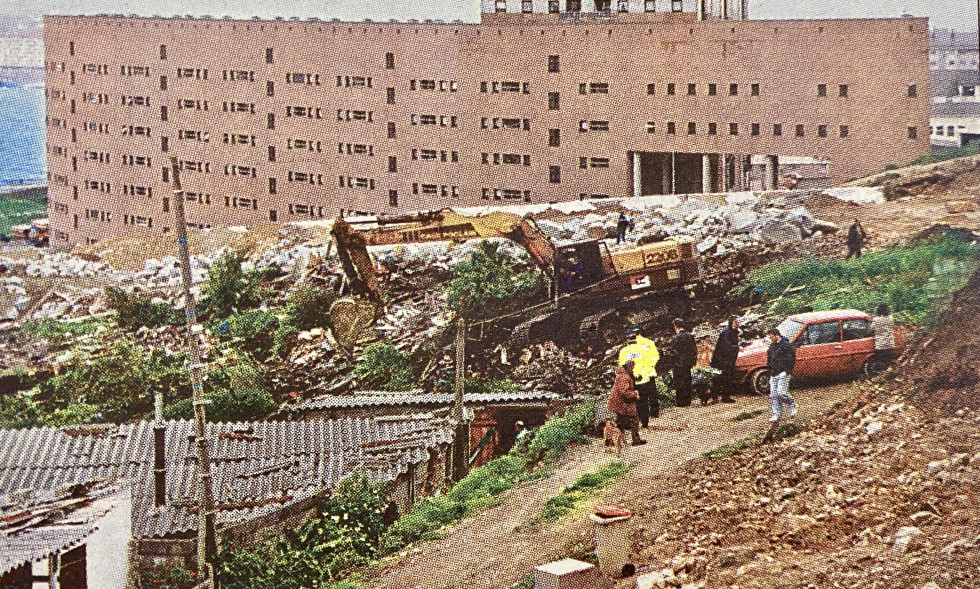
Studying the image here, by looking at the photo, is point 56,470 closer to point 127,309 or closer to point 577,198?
point 127,309

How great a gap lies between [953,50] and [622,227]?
1697mm

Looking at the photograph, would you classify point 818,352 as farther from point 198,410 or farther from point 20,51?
point 20,51

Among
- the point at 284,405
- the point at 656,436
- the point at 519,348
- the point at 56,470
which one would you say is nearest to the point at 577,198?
the point at 519,348

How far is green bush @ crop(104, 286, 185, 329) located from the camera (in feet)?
21.0

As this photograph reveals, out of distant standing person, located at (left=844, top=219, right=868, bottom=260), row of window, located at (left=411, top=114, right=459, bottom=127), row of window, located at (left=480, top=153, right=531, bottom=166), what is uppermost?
row of window, located at (left=411, top=114, right=459, bottom=127)

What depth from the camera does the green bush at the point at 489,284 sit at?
641 cm

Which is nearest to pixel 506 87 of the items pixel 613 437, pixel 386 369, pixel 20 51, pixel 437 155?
pixel 437 155

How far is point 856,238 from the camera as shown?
6383 mm

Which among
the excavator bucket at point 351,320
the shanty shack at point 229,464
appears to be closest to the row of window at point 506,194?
the excavator bucket at point 351,320

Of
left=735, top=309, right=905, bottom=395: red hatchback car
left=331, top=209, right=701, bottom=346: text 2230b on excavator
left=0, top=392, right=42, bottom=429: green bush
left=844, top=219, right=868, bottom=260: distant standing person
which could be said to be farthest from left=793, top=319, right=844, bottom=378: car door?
left=0, top=392, right=42, bottom=429: green bush

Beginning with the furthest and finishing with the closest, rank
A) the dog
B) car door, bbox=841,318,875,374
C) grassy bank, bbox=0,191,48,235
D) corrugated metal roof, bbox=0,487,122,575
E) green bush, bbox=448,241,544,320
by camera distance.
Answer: grassy bank, bbox=0,191,48,235, green bush, bbox=448,241,544,320, car door, bbox=841,318,875,374, the dog, corrugated metal roof, bbox=0,487,122,575

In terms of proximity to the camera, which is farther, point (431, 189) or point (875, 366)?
point (431, 189)

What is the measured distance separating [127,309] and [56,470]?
0.85 meters

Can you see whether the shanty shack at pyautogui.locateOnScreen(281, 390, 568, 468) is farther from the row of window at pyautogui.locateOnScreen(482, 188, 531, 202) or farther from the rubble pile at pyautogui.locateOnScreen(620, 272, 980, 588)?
the row of window at pyautogui.locateOnScreen(482, 188, 531, 202)
